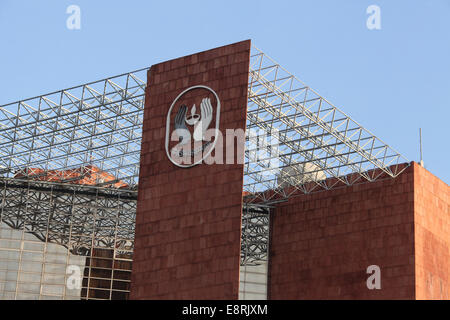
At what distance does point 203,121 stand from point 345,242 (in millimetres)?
14854

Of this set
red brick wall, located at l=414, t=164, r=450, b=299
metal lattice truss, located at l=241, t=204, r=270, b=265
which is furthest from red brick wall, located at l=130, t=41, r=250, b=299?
metal lattice truss, located at l=241, t=204, r=270, b=265

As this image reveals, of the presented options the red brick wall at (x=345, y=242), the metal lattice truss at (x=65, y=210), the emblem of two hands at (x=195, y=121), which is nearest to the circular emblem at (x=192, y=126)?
the emblem of two hands at (x=195, y=121)

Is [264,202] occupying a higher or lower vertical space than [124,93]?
lower

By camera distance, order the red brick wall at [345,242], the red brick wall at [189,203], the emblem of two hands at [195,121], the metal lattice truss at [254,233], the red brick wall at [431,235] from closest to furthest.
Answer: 1. the red brick wall at [189,203]
2. the emblem of two hands at [195,121]
3. the red brick wall at [431,235]
4. the red brick wall at [345,242]
5. the metal lattice truss at [254,233]

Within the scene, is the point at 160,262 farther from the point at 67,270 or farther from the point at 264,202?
the point at 67,270

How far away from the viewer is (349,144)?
198 feet

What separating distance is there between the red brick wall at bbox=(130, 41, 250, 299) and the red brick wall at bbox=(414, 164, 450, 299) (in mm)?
14099

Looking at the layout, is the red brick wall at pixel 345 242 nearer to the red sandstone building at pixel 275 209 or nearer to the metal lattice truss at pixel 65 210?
the red sandstone building at pixel 275 209

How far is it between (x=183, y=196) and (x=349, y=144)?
1270cm

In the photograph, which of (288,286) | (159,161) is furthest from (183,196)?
(288,286)

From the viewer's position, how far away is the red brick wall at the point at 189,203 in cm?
5044

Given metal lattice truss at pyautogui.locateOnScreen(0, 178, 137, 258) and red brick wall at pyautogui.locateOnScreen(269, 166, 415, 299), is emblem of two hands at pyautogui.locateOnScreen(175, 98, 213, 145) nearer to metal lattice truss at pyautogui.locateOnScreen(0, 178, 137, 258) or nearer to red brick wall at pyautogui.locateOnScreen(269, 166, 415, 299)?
red brick wall at pyautogui.locateOnScreen(269, 166, 415, 299)

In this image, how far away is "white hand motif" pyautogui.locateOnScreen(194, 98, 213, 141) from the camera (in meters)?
52.4

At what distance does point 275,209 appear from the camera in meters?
67.8
